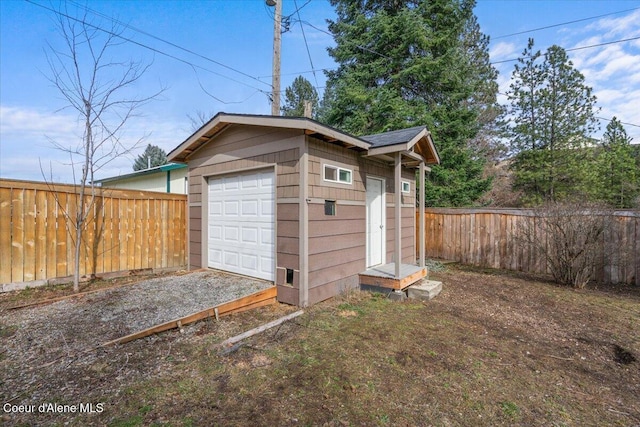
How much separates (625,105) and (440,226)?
1050 cm

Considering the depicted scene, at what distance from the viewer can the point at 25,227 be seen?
16.0 ft

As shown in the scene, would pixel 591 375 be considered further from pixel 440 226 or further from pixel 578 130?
pixel 578 130

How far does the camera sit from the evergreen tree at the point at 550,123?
37.2 feet

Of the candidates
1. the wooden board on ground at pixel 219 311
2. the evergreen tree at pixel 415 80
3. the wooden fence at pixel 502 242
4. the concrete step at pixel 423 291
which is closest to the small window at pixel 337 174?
the wooden board on ground at pixel 219 311

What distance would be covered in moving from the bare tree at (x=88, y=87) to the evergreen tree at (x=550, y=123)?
13948mm

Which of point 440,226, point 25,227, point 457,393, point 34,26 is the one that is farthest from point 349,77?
point 457,393

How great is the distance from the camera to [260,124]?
4.95 metres

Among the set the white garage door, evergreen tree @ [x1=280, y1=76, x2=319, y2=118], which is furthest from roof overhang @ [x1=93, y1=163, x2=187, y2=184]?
evergreen tree @ [x1=280, y1=76, x2=319, y2=118]

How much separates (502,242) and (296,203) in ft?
21.6

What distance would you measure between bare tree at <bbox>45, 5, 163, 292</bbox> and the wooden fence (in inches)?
347

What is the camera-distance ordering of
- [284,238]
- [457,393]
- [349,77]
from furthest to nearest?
1. [349,77]
2. [284,238]
3. [457,393]

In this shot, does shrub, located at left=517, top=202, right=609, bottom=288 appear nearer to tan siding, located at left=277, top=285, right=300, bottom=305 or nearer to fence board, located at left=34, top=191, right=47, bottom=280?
tan siding, located at left=277, top=285, right=300, bottom=305

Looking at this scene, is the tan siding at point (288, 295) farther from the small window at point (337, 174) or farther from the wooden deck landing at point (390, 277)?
the small window at point (337, 174)

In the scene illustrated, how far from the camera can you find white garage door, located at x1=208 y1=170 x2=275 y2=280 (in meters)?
5.27
